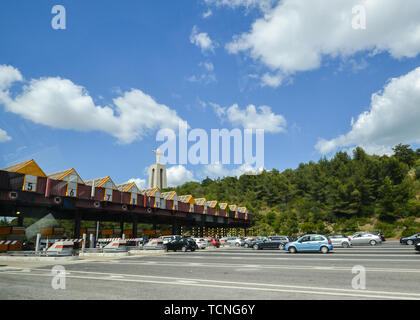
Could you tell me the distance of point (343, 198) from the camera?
245 ft

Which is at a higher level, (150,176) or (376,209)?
(150,176)

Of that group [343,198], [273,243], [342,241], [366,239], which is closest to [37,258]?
[273,243]

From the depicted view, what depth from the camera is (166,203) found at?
4841cm

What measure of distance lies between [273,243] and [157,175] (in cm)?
11506

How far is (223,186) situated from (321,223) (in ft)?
196

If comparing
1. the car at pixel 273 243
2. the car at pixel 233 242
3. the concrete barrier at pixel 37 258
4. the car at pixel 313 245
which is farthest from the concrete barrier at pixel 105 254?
the car at pixel 233 242

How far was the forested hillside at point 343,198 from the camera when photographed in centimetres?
6675

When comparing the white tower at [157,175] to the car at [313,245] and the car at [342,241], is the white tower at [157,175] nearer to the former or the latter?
the car at [342,241]

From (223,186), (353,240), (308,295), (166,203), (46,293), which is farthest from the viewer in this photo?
(223,186)

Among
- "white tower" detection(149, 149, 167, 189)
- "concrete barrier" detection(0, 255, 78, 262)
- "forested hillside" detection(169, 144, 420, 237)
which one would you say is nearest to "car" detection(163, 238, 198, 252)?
"concrete barrier" detection(0, 255, 78, 262)

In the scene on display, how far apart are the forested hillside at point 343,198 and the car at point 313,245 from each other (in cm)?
4171

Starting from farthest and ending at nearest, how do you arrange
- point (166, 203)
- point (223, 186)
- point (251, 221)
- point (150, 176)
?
point (150, 176)
point (223, 186)
point (251, 221)
point (166, 203)
